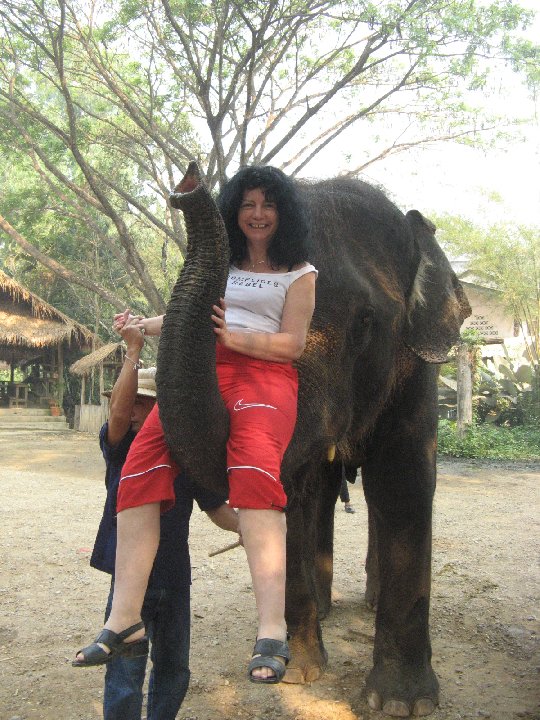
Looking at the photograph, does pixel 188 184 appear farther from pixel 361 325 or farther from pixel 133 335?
pixel 361 325

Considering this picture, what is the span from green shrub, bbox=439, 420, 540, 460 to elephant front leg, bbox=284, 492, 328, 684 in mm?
10927

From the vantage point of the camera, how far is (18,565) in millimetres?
6141

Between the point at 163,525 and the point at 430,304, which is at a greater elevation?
the point at 430,304

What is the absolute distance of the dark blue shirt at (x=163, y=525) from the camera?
9.14ft

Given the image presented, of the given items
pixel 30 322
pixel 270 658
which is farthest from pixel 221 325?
pixel 30 322

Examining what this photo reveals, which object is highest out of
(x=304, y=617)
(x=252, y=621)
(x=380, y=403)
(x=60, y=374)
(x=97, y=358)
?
(x=380, y=403)

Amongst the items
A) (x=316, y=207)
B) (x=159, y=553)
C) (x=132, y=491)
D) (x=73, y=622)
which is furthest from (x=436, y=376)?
(x=73, y=622)

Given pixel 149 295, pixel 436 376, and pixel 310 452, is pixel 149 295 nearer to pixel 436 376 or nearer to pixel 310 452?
pixel 436 376

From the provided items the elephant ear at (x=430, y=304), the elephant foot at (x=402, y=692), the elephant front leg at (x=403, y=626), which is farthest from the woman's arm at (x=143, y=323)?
the elephant foot at (x=402, y=692)

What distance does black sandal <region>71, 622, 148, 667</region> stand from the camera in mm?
2141

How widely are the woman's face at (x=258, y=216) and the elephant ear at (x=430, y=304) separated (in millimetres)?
1285

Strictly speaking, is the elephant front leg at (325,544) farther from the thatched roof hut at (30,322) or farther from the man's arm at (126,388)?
the thatched roof hut at (30,322)

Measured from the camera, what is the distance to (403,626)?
3855 mm

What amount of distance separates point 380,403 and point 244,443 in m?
1.56
